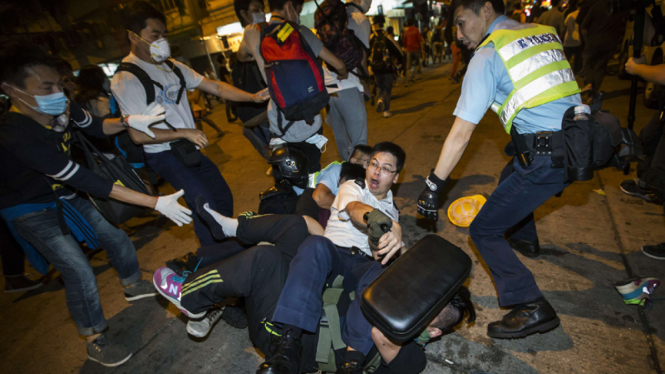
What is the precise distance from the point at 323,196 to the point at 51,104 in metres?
1.95

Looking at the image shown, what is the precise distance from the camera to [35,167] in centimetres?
175

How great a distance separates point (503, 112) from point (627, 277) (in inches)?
61.3

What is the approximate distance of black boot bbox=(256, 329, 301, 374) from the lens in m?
1.39

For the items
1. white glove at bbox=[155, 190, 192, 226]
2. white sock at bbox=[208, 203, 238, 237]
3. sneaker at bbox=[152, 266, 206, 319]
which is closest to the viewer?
sneaker at bbox=[152, 266, 206, 319]

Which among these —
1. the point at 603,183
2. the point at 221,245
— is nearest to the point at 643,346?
the point at 603,183

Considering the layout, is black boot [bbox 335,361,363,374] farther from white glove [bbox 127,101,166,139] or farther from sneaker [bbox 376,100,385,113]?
sneaker [bbox 376,100,385,113]

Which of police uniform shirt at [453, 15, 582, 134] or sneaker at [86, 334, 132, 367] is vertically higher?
police uniform shirt at [453, 15, 582, 134]

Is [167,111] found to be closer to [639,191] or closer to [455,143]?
[455,143]

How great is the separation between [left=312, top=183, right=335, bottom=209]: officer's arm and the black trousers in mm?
3255

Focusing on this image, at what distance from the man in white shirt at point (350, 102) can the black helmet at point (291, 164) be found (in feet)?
2.16

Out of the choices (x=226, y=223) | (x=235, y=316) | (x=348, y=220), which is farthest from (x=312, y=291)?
(x=226, y=223)

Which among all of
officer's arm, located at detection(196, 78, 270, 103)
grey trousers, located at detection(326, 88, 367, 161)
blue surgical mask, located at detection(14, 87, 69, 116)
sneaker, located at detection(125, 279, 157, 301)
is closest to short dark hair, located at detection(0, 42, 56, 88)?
blue surgical mask, located at detection(14, 87, 69, 116)

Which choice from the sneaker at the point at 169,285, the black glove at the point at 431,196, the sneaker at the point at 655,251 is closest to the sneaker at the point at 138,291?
the sneaker at the point at 169,285

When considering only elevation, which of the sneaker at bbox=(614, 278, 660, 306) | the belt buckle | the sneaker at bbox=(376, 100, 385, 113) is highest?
the belt buckle
